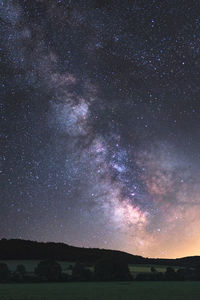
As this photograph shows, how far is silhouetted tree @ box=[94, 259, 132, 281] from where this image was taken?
59222mm

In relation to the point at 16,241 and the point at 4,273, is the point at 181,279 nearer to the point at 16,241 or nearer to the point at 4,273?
the point at 4,273

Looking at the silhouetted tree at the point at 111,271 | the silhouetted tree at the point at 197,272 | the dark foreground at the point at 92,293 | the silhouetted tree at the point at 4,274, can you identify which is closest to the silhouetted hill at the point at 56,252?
the silhouetted tree at the point at 197,272

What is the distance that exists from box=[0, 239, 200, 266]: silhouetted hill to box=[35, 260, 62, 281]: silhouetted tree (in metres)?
36.5

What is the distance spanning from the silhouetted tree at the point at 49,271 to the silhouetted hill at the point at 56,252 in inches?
1438

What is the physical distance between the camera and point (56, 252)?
351 feet

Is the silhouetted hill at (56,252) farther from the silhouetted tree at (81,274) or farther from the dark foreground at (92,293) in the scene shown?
the dark foreground at (92,293)

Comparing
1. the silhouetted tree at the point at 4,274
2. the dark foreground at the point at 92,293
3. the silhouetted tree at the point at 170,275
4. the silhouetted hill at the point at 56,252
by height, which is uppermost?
the silhouetted hill at the point at 56,252

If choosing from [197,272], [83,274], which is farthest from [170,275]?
[83,274]

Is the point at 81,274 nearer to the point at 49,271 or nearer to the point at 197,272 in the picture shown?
the point at 49,271

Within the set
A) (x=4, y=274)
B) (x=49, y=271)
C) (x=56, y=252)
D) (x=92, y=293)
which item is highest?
(x=56, y=252)

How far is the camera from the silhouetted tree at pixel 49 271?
56.4 m

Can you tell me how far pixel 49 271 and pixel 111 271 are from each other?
11.5 metres

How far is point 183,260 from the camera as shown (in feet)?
304

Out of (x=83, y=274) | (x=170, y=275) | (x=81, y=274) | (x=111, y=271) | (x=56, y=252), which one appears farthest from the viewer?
(x=56, y=252)
